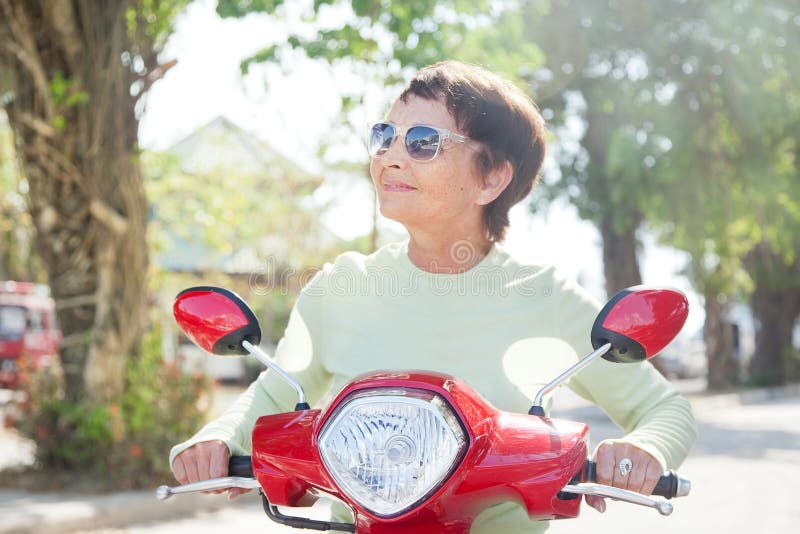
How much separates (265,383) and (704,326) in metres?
24.1

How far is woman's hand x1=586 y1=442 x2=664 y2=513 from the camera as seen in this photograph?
5.03ft

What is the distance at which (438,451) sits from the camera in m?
1.34

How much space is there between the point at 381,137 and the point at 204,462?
74 centimetres

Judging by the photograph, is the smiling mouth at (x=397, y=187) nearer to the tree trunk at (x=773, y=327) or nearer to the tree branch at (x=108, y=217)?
the tree branch at (x=108, y=217)

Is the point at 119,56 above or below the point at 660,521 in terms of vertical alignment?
above

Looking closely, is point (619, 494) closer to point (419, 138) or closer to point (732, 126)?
point (419, 138)

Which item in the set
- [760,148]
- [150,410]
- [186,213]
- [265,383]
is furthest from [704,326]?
[265,383]

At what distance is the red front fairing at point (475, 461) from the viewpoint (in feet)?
4.49

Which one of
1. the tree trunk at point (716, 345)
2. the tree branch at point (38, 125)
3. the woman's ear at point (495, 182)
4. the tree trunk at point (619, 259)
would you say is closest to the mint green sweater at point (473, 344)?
the woman's ear at point (495, 182)

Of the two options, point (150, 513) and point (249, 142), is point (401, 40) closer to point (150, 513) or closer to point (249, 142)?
point (150, 513)

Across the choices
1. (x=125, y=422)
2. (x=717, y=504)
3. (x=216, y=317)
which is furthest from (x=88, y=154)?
(x=216, y=317)

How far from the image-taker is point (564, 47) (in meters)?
14.5

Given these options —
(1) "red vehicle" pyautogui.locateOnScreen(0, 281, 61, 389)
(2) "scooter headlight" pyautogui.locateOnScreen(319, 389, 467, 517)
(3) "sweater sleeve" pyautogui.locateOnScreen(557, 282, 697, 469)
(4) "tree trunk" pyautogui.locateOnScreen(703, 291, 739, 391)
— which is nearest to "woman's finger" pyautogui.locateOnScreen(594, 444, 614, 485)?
(3) "sweater sleeve" pyautogui.locateOnScreen(557, 282, 697, 469)

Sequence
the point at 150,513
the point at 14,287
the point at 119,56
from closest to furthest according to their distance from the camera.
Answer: the point at 150,513 < the point at 119,56 < the point at 14,287
